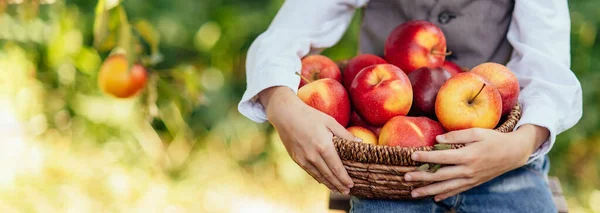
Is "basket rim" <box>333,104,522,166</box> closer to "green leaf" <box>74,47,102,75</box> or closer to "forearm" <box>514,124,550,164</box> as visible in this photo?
"forearm" <box>514,124,550,164</box>

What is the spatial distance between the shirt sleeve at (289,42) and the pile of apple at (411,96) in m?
Result: 0.04

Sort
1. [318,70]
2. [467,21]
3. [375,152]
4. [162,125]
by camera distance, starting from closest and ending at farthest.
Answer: [375,152], [318,70], [467,21], [162,125]

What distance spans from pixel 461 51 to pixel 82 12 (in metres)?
1.12

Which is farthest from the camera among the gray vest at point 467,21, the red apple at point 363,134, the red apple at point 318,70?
the gray vest at point 467,21

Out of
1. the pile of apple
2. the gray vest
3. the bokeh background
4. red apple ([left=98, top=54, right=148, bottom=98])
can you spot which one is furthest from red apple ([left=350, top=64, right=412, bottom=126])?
the bokeh background

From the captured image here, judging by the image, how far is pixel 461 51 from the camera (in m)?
1.18

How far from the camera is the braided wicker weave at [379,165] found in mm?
796

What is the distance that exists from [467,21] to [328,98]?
0.38 m

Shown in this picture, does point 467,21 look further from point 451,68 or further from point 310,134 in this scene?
point 310,134

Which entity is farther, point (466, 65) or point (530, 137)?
point (466, 65)

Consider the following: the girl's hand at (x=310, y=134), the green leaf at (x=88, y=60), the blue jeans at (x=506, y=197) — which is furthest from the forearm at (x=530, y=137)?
the green leaf at (x=88, y=60)

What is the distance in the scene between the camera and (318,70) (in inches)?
40.1

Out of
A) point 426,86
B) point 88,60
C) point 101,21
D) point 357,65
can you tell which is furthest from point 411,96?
point 88,60

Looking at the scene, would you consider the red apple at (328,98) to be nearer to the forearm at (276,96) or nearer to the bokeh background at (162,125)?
the forearm at (276,96)
